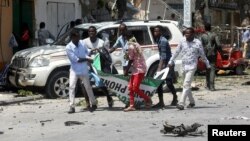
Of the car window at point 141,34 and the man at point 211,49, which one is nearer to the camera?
the car window at point 141,34

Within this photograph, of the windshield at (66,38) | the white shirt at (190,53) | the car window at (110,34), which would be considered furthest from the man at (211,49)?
the white shirt at (190,53)

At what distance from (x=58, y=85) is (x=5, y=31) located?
5.57m

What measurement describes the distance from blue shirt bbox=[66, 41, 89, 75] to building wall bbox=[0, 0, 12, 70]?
7.70 metres

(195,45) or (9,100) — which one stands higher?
(195,45)

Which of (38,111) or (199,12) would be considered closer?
(38,111)

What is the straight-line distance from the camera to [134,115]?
12.4 m

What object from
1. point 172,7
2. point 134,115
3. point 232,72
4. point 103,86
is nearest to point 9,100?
point 103,86

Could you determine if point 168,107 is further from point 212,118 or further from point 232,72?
point 232,72

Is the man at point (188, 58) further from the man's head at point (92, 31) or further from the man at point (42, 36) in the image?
the man at point (42, 36)

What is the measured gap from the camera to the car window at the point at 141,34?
666 inches

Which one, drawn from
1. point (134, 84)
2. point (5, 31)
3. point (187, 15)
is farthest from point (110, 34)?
point (5, 31)

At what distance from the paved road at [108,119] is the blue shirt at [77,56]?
922 mm

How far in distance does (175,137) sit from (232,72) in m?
14.7

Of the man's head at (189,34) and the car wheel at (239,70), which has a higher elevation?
the man's head at (189,34)
